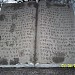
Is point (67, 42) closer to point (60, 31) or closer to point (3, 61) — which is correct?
point (60, 31)

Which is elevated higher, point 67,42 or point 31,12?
point 31,12

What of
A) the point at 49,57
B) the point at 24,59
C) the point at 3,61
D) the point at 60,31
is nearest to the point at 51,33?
the point at 60,31

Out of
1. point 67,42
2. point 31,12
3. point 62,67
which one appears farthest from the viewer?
point 31,12

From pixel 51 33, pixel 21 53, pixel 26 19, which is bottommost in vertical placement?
pixel 21 53

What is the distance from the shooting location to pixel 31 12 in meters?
3.65

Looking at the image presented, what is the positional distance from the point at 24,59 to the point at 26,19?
2.60 ft

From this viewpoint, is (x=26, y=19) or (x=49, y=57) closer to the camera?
(x=49, y=57)

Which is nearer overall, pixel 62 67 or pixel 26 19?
pixel 62 67

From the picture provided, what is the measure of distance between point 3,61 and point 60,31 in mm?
1157

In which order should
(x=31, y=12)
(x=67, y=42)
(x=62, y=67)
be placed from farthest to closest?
1. (x=31, y=12)
2. (x=67, y=42)
3. (x=62, y=67)

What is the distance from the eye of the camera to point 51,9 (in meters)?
3.69

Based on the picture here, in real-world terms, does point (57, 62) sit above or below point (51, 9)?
below

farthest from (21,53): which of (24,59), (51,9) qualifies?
(51,9)

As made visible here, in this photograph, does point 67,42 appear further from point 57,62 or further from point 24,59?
point 24,59
